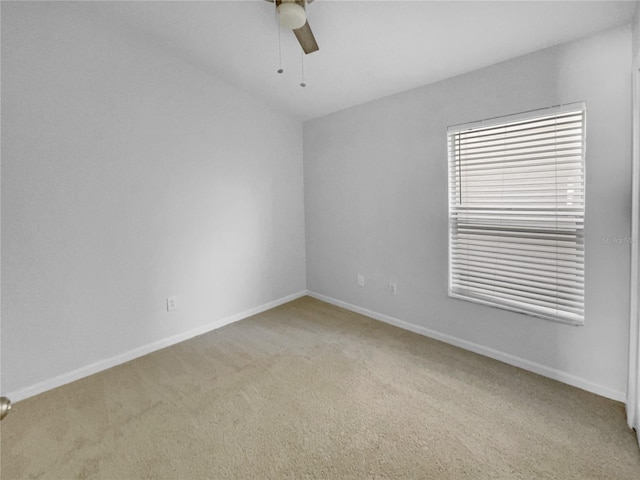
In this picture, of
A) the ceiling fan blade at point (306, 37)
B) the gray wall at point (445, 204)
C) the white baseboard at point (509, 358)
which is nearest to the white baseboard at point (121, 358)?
the gray wall at point (445, 204)

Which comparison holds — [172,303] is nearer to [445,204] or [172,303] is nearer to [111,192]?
[111,192]

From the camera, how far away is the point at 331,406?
77.3 inches

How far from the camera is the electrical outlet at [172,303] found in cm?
284

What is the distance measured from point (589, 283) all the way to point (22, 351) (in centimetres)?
377

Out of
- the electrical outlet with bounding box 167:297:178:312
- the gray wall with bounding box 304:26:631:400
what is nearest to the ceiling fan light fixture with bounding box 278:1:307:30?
the gray wall with bounding box 304:26:631:400

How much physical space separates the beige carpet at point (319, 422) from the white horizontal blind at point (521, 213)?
0.60 m

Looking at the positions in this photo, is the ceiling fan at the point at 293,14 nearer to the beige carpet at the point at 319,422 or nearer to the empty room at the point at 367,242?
the empty room at the point at 367,242

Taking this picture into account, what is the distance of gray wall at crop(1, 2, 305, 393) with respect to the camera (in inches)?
81.2

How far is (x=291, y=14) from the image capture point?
161cm

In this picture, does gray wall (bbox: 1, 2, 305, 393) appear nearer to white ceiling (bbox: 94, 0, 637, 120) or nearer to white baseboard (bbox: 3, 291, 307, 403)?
white baseboard (bbox: 3, 291, 307, 403)

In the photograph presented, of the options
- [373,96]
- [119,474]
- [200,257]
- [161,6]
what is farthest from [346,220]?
[119,474]

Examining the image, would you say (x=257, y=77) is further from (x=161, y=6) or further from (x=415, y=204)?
(x=415, y=204)

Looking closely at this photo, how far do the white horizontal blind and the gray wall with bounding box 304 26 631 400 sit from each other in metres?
0.08

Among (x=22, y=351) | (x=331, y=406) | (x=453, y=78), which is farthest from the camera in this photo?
(x=453, y=78)
